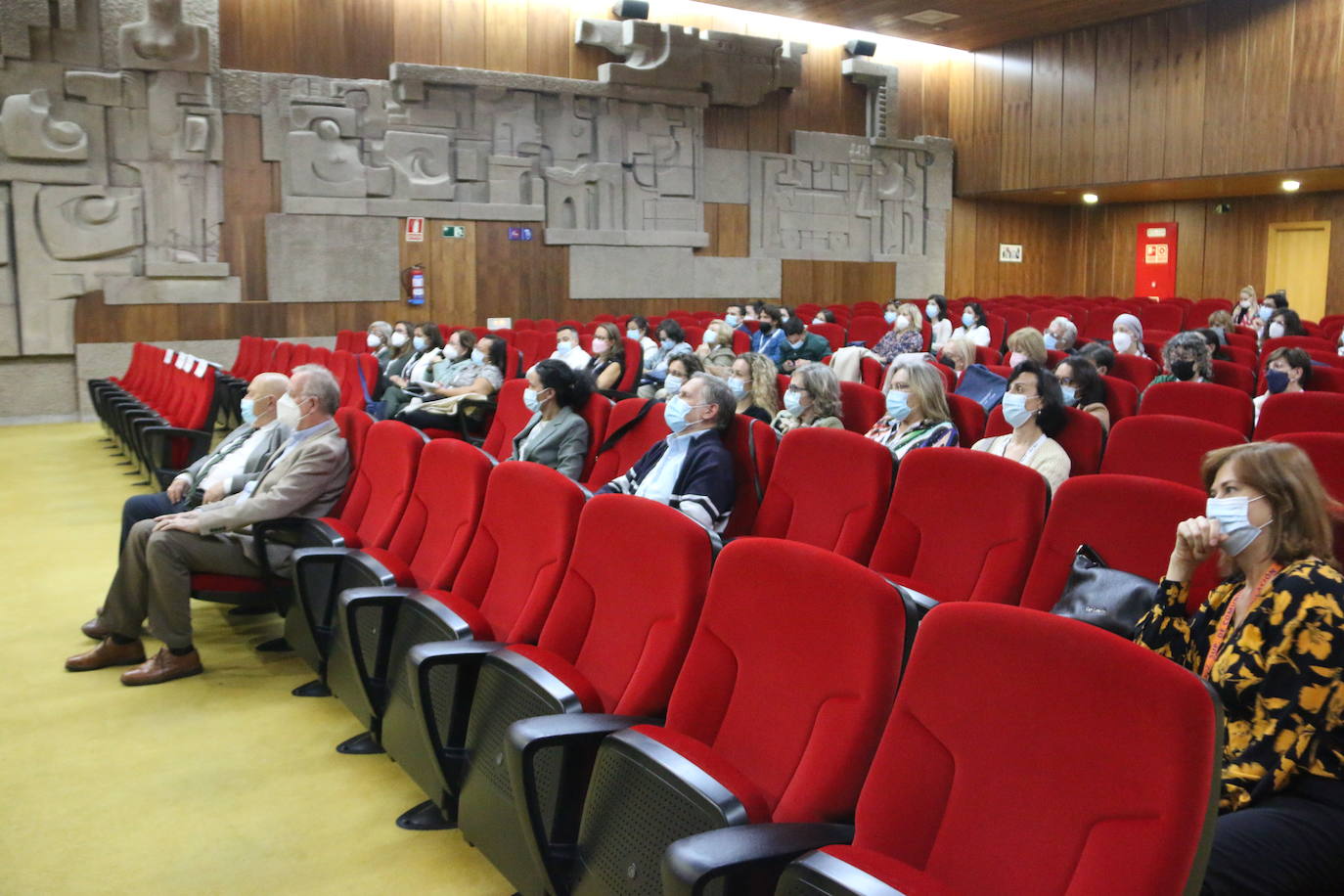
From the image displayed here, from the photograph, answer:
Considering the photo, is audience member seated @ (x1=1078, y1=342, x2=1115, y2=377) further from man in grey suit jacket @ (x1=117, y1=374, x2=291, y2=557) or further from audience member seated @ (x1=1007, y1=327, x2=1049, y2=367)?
man in grey suit jacket @ (x1=117, y1=374, x2=291, y2=557)

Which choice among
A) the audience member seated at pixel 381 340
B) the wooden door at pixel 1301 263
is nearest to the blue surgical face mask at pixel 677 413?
the audience member seated at pixel 381 340

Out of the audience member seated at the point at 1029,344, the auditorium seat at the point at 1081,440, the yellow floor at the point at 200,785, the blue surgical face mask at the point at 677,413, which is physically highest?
the audience member seated at the point at 1029,344

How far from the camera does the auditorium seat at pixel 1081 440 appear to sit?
3.76 meters

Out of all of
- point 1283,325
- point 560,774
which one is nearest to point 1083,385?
point 560,774

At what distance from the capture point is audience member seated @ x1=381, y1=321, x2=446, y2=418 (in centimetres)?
786

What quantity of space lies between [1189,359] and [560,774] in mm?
4559

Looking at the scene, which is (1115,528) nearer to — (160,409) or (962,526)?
(962,526)

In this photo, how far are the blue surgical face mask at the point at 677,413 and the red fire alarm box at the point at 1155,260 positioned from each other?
15.6 m

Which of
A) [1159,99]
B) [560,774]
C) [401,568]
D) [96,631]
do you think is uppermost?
[1159,99]

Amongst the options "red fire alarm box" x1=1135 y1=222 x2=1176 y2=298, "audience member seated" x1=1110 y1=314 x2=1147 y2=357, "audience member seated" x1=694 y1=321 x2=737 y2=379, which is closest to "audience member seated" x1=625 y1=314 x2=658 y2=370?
"audience member seated" x1=694 y1=321 x2=737 y2=379

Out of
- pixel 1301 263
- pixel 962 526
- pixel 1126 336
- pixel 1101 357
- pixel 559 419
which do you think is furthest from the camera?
pixel 1301 263

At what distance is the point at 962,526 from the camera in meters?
3.01

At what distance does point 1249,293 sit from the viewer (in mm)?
11781

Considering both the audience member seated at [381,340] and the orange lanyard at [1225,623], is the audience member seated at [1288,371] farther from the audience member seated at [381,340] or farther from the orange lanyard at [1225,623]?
the audience member seated at [381,340]
